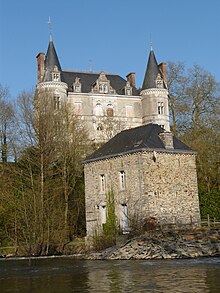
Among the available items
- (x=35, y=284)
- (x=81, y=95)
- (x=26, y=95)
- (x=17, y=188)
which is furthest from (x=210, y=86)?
(x=35, y=284)

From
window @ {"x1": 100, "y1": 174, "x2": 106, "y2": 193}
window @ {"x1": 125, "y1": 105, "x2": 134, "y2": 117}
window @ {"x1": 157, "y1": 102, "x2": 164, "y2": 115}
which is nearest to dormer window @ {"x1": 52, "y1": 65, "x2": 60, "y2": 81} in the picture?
window @ {"x1": 125, "y1": 105, "x2": 134, "y2": 117}

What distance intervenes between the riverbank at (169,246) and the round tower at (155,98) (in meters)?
25.0

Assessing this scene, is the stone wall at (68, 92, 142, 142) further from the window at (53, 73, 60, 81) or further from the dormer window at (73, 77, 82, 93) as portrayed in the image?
the window at (53, 73, 60, 81)

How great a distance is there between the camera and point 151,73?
4706cm

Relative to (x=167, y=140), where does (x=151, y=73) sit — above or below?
above

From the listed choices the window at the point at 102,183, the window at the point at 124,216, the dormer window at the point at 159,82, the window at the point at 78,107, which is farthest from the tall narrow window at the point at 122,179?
the dormer window at the point at 159,82

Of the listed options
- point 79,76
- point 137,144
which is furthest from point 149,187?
point 79,76

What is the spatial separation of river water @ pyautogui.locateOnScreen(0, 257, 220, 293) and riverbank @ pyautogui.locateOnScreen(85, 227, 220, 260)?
1360 mm

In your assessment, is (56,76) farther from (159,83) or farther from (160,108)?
(160,108)

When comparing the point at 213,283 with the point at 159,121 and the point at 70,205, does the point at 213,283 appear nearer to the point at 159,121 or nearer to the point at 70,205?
the point at 70,205

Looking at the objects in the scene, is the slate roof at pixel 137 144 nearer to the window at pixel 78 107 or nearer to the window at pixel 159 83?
the window at pixel 78 107

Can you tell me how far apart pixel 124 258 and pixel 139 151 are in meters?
5.94

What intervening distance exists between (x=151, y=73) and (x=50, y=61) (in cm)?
992

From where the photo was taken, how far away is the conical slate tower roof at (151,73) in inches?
1841
